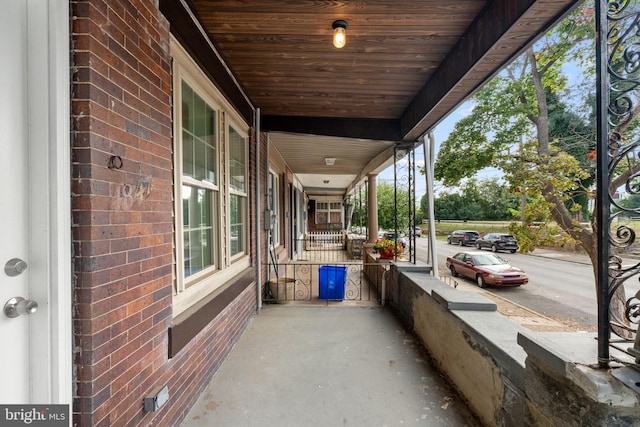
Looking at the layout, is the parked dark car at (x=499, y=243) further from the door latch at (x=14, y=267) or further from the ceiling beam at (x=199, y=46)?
the door latch at (x=14, y=267)

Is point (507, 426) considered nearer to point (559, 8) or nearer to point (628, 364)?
point (628, 364)

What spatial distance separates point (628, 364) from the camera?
1.11 metres

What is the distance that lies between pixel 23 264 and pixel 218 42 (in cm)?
221

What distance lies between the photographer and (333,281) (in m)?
4.47

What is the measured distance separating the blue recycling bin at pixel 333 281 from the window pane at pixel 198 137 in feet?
8.14

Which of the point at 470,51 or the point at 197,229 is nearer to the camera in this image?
the point at 470,51

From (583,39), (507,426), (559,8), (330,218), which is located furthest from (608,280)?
(330,218)

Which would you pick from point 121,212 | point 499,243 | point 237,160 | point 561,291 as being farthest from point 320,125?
point 499,243

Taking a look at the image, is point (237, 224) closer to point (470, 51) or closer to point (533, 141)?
point (470, 51)

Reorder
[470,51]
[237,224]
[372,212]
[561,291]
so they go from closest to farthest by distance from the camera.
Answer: [470,51], [237,224], [561,291], [372,212]

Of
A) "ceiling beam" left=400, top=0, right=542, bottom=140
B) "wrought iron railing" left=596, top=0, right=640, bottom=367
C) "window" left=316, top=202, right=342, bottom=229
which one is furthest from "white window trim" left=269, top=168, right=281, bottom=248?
"window" left=316, top=202, right=342, bottom=229

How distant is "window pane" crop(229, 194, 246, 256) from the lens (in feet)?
11.0

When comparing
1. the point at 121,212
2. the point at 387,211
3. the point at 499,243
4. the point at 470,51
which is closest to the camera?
the point at 121,212

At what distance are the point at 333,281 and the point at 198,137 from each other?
2.99 metres
